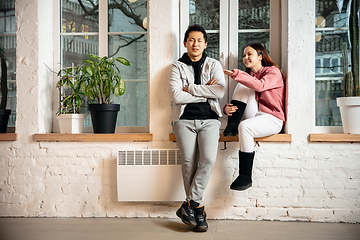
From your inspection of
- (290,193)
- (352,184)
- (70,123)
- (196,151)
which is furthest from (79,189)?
(352,184)

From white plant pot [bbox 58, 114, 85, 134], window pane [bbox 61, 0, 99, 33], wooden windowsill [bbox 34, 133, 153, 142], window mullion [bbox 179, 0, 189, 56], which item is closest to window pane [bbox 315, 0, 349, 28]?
window mullion [bbox 179, 0, 189, 56]

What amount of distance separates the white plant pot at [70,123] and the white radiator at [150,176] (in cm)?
52

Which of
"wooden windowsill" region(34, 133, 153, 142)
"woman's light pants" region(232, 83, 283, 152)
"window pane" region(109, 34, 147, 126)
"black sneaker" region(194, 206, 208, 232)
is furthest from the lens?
"window pane" region(109, 34, 147, 126)

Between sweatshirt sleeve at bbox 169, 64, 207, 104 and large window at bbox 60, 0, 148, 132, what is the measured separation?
498 mm

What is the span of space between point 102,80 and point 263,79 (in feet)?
4.48

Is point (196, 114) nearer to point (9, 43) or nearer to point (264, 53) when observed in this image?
point (264, 53)

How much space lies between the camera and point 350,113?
2359mm

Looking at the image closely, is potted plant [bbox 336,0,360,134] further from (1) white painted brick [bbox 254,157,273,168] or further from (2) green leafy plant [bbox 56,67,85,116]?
(2) green leafy plant [bbox 56,67,85,116]

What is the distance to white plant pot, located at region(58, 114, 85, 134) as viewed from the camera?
259cm

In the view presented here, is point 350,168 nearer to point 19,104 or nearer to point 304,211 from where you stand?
point 304,211

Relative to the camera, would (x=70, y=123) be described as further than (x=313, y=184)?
Yes

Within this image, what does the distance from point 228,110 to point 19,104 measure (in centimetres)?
186

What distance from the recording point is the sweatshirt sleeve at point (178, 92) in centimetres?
Result: 229

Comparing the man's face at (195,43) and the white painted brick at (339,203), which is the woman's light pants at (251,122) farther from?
the white painted brick at (339,203)
